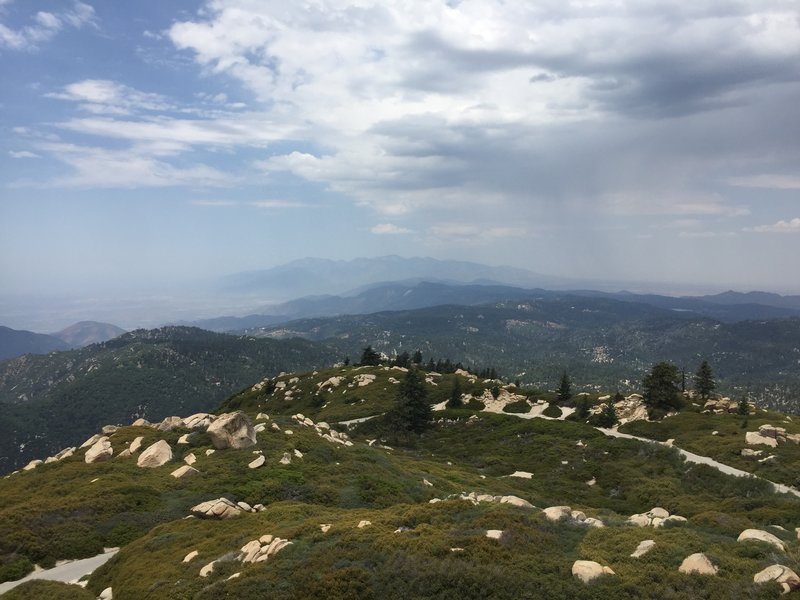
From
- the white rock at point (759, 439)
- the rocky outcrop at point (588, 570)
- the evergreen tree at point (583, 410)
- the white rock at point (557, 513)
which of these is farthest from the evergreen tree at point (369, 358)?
the rocky outcrop at point (588, 570)

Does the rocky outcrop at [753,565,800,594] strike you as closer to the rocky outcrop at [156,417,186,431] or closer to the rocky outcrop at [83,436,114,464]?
the rocky outcrop at [83,436,114,464]

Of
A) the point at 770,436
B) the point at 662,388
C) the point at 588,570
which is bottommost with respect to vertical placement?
the point at 770,436

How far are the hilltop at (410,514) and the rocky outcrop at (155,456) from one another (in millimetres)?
252

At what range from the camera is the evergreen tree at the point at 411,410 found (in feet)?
284

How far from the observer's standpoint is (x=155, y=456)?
4291 cm

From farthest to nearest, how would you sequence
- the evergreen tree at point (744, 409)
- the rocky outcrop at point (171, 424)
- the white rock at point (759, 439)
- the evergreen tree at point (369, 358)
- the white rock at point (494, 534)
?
the evergreen tree at point (369, 358) → the evergreen tree at point (744, 409) → the white rock at point (759, 439) → the rocky outcrop at point (171, 424) → the white rock at point (494, 534)

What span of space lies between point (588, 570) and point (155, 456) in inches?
1640

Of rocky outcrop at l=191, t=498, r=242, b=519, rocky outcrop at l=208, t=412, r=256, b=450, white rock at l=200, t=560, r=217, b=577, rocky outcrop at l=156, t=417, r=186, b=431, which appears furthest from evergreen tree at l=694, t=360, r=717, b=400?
white rock at l=200, t=560, r=217, b=577

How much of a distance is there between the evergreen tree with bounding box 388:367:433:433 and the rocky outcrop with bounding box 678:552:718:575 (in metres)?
70.7

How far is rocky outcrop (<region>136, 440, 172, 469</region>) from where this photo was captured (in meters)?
42.3

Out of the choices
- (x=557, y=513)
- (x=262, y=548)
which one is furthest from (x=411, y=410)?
(x=262, y=548)

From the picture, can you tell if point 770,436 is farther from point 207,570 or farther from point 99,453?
point 99,453

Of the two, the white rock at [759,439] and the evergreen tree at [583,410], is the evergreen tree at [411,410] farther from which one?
the white rock at [759,439]

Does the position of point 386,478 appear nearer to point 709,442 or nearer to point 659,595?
point 659,595
